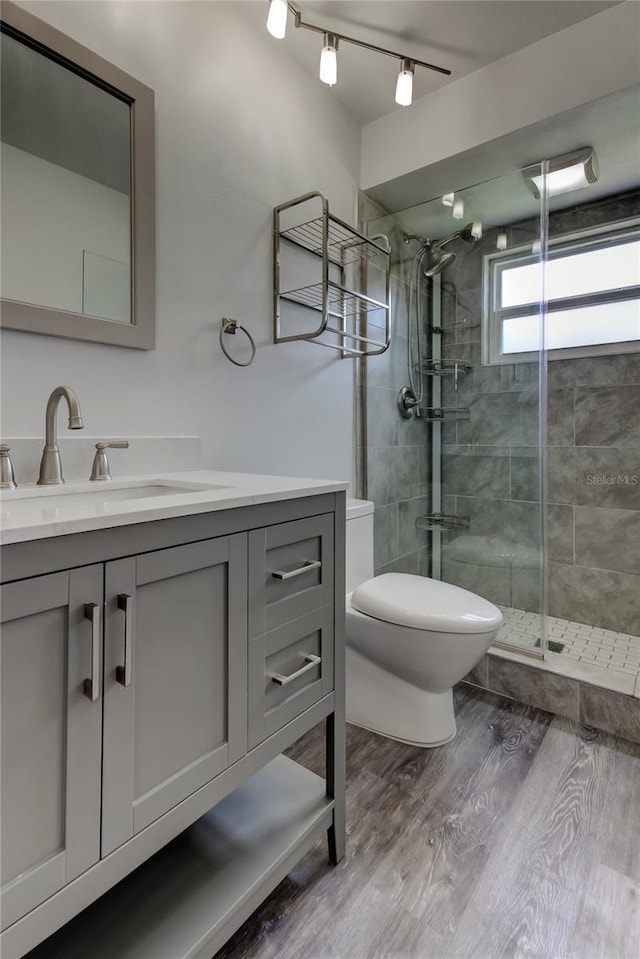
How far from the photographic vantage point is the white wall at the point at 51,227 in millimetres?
1057

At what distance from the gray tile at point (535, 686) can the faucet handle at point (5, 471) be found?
5.85 ft

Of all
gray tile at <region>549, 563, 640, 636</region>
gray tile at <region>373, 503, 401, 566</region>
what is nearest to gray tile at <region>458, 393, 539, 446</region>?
→ gray tile at <region>373, 503, 401, 566</region>

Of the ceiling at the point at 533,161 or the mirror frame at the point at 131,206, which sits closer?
the mirror frame at the point at 131,206

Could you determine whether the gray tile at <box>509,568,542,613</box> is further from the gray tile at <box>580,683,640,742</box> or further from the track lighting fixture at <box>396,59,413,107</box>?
the track lighting fixture at <box>396,59,413,107</box>

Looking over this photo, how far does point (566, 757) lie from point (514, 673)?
365 millimetres

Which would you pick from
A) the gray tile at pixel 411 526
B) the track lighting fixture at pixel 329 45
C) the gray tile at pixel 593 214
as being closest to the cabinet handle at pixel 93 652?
the track lighting fixture at pixel 329 45

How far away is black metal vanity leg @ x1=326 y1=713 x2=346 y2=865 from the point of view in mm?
1106

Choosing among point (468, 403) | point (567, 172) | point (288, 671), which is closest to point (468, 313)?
point (468, 403)

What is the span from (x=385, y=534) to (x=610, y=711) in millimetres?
1100

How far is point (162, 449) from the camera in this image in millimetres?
1341

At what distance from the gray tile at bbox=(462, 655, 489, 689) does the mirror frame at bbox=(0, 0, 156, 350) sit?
1.71m

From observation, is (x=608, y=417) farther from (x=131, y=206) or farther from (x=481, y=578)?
(x=131, y=206)

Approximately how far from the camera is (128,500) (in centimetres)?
91

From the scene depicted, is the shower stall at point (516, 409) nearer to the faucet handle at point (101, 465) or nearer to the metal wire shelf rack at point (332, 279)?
the metal wire shelf rack at point (332, 279)
